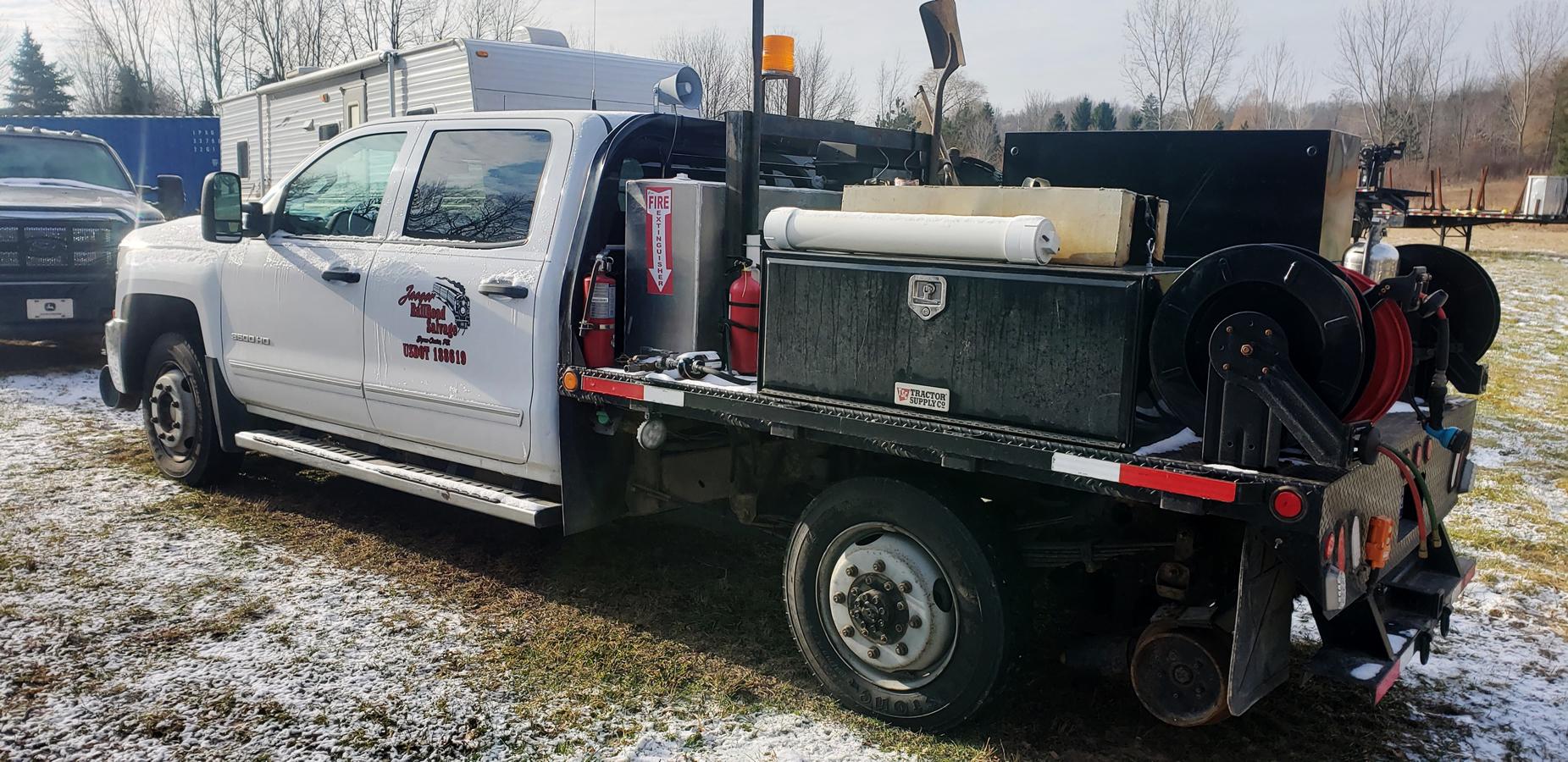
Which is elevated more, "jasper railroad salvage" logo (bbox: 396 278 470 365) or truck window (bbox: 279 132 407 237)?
truck window (bbox: 279 132 407 237)

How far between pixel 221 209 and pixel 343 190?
2.12 feet

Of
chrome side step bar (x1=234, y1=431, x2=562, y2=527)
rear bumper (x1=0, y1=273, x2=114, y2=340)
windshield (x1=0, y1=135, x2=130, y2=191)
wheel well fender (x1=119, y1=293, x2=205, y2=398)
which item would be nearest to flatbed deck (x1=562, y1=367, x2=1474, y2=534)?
chrome side step bar (x1=234, y1=431, x2=562, y2=527)

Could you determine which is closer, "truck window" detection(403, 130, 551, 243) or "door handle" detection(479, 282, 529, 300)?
"door handle" detection(479, 282, 529, 300)

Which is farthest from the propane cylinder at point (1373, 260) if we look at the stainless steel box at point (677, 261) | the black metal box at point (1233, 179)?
the stainless steel box at point (677, 261)

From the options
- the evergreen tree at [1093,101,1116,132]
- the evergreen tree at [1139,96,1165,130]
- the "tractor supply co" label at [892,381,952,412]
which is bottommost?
the "tractor supply co" label at [892,381,952,412]

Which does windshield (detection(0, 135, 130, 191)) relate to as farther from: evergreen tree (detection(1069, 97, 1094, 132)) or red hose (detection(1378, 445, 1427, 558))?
evergreen tree (detection(1069, 97, 1094, 132))

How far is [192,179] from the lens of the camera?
2508cm

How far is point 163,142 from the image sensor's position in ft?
84.1

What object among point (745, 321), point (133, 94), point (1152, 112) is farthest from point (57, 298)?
point (133, 94)

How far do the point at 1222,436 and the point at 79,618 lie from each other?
4165 mm

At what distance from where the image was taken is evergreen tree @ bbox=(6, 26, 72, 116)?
59.6 meters

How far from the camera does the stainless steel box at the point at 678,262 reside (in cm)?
395

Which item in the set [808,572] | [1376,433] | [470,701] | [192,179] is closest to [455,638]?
[470,701]

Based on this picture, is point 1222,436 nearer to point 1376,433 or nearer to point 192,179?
point 1376,433
